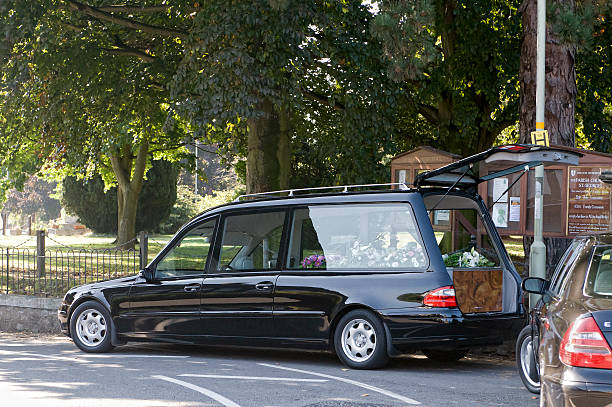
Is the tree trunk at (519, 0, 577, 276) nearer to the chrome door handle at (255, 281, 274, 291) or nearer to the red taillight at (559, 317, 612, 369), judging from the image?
the chrome door handle at (255, 281, 274, 291)

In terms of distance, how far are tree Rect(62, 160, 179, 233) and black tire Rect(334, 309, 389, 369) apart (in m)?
33.2

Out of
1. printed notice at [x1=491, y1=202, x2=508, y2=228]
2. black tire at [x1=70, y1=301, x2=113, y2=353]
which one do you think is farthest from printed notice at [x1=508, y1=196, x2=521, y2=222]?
black tire at [x1=70, y1=301, x2=113, y2=353]

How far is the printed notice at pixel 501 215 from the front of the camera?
13.8 meters

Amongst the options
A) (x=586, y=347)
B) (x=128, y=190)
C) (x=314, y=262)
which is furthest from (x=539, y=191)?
(x=128, y=190)

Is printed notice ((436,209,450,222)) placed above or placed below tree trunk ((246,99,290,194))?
below

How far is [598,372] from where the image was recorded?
15.4 ft

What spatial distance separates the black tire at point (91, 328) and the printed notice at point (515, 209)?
6.40 m

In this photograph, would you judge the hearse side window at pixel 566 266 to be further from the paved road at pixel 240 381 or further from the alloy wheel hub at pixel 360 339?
the alloy wheel hub at pixel 360 339

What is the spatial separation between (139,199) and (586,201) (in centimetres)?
3197

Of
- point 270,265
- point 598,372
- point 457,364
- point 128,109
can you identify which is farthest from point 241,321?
point 128,109

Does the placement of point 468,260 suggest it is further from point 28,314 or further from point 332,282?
point 28,314

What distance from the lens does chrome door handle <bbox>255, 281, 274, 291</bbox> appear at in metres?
9.92

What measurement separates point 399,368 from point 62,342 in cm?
571

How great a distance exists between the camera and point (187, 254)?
426 inches
